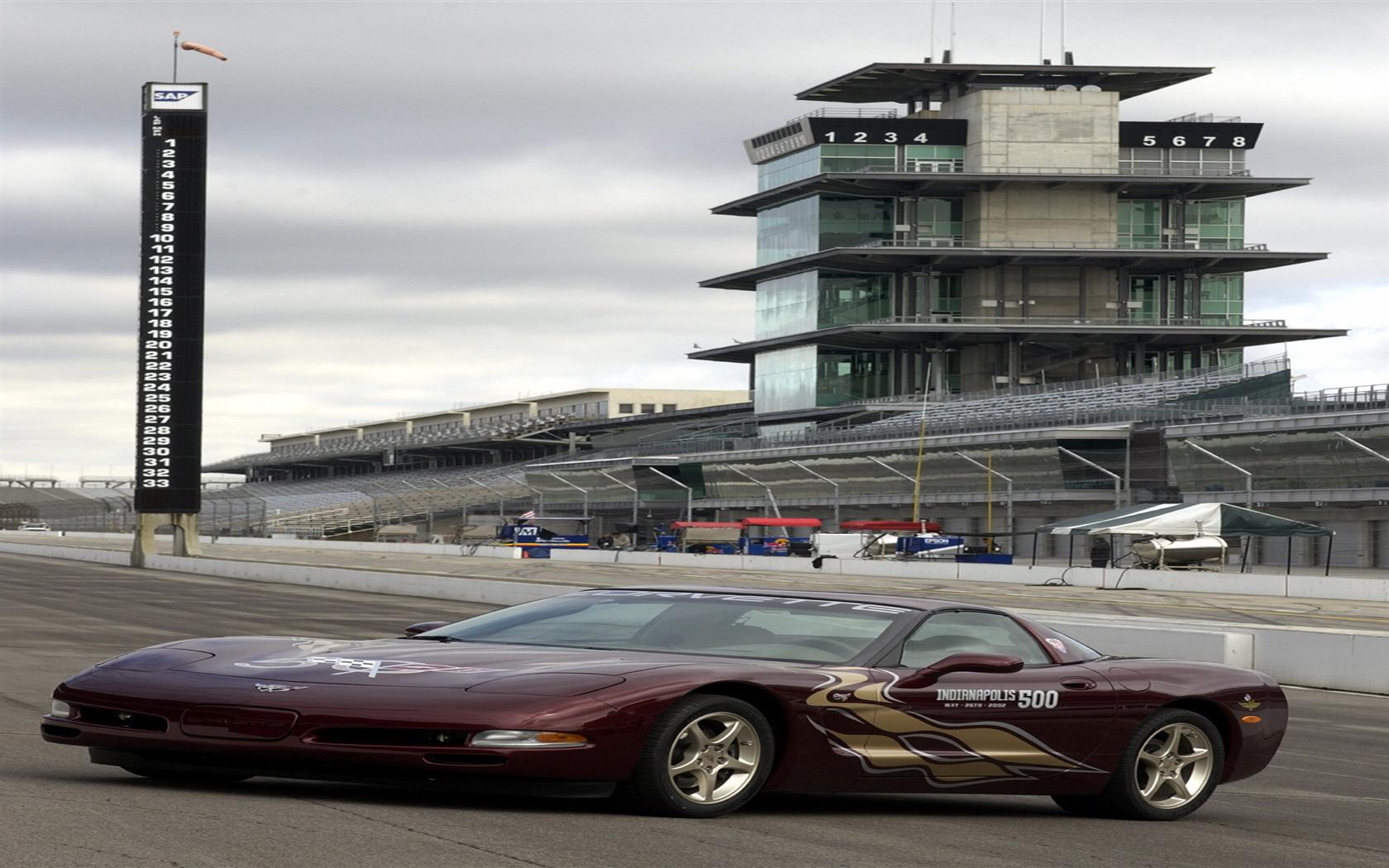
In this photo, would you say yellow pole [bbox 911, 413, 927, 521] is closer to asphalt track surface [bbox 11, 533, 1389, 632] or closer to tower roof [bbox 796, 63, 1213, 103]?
asphalt track surface [bbox 11, 533, 1389, 632]

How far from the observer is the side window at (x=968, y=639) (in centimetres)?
810

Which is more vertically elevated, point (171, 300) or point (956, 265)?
point (956, 265)

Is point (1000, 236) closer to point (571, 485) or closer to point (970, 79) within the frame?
point (970, 79)

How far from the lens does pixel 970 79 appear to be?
350 feet

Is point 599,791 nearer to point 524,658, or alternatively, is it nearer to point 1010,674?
point 524,658

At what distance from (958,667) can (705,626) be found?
3.85ft

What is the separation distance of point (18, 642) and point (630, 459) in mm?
83476

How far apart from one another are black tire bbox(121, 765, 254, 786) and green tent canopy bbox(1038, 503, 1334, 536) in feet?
151

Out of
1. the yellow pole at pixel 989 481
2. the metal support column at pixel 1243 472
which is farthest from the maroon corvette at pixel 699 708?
the yellow pole at pixel 989 481

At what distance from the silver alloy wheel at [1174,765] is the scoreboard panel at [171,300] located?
58.0 metres

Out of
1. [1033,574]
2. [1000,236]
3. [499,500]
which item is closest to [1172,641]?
[1033,574]

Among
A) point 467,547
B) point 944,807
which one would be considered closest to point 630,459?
point 467,547

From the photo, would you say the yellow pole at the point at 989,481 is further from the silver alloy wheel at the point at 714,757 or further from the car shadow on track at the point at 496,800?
the silver alloy wheel at the point at 714,757

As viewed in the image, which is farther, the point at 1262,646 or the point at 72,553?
the point at 72,553
